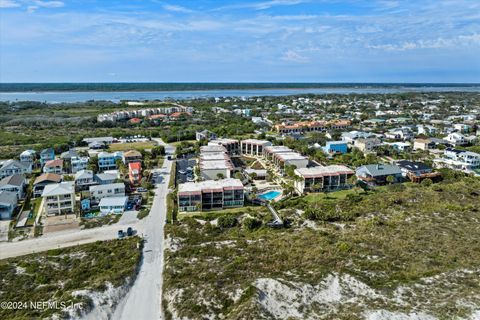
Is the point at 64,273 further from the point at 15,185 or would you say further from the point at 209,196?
the point at 15,185

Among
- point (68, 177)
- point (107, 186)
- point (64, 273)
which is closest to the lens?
point (64, 273)

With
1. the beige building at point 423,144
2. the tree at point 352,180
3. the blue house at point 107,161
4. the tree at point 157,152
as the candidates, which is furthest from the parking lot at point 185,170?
the beige building at point 423,144

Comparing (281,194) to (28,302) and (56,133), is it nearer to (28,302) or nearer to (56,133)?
(28,302)

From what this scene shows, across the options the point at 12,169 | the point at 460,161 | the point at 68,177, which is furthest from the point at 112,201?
the point at 460,161

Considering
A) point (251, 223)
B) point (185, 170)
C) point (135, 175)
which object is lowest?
point (251, 223)

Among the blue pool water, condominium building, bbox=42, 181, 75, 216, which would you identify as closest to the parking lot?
the blue pool water

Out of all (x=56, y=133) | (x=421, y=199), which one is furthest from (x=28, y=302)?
(x=56, y=133)

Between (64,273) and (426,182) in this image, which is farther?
(426,182)
